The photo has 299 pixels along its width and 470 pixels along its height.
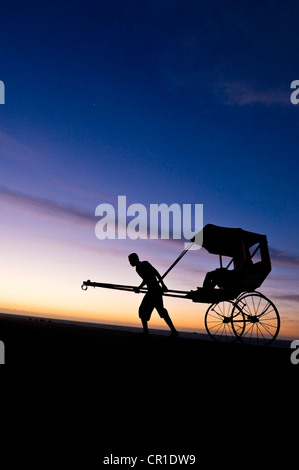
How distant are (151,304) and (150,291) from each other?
39 centimetres

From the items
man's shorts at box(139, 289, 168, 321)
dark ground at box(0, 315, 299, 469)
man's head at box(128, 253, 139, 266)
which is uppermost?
man's head at box(128, 253, 139, 266)

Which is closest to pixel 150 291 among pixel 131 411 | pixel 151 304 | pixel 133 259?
pixel 151 304

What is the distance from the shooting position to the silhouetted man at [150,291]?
34.3 ft

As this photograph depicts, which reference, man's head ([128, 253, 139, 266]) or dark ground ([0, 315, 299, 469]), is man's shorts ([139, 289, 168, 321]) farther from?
dark ground ([0, 315, 299, 469])

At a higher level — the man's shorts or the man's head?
the man's head

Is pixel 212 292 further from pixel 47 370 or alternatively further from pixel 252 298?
pixel 47 370

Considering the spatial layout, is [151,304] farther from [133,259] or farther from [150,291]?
[133,259]

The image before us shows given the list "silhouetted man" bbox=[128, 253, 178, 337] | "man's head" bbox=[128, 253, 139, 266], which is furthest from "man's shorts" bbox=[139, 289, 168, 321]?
"man's head" bbox=[128, 253, 139, 266]

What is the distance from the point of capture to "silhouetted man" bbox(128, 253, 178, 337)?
412 inches

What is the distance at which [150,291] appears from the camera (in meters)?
10.5

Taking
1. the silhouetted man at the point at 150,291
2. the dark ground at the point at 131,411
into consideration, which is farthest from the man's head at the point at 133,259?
the dark ground at the point at 131,411

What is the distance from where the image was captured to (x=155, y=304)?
10.5m
